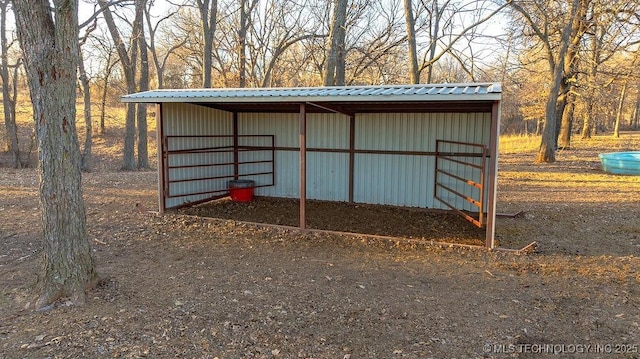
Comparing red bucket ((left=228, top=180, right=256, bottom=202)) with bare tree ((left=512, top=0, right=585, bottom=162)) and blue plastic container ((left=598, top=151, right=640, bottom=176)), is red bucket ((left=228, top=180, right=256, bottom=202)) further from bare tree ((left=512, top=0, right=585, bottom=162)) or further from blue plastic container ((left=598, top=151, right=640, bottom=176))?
blue plastic container ((left=598, top=151, right=640, bottom=176))

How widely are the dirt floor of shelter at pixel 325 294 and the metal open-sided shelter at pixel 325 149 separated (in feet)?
3.46

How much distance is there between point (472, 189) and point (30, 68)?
20.0 ft

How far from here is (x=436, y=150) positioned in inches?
285

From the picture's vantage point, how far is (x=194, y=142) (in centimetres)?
777

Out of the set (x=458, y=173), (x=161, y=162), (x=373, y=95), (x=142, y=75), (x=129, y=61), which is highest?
(x=129, y=61)

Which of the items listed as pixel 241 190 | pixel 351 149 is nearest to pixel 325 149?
pixel 351 149

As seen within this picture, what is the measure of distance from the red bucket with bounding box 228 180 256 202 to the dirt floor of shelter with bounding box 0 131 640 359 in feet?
5.42

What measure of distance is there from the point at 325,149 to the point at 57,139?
5.34 metres

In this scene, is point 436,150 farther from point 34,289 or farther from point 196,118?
point 34,289

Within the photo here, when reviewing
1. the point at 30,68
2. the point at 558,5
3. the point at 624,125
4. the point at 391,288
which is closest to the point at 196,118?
the point at 30,68

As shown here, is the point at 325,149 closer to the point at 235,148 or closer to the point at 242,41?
the point at 235,148

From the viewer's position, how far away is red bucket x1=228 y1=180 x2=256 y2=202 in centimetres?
827

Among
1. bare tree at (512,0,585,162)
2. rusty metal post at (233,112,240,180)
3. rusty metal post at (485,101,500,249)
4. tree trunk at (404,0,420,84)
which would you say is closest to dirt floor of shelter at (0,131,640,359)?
rusty metal post at (485,101,500,249)

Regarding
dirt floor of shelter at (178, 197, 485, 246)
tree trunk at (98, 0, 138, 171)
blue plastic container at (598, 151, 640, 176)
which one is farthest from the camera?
tree trunk at (98, 0, 138, 171)
